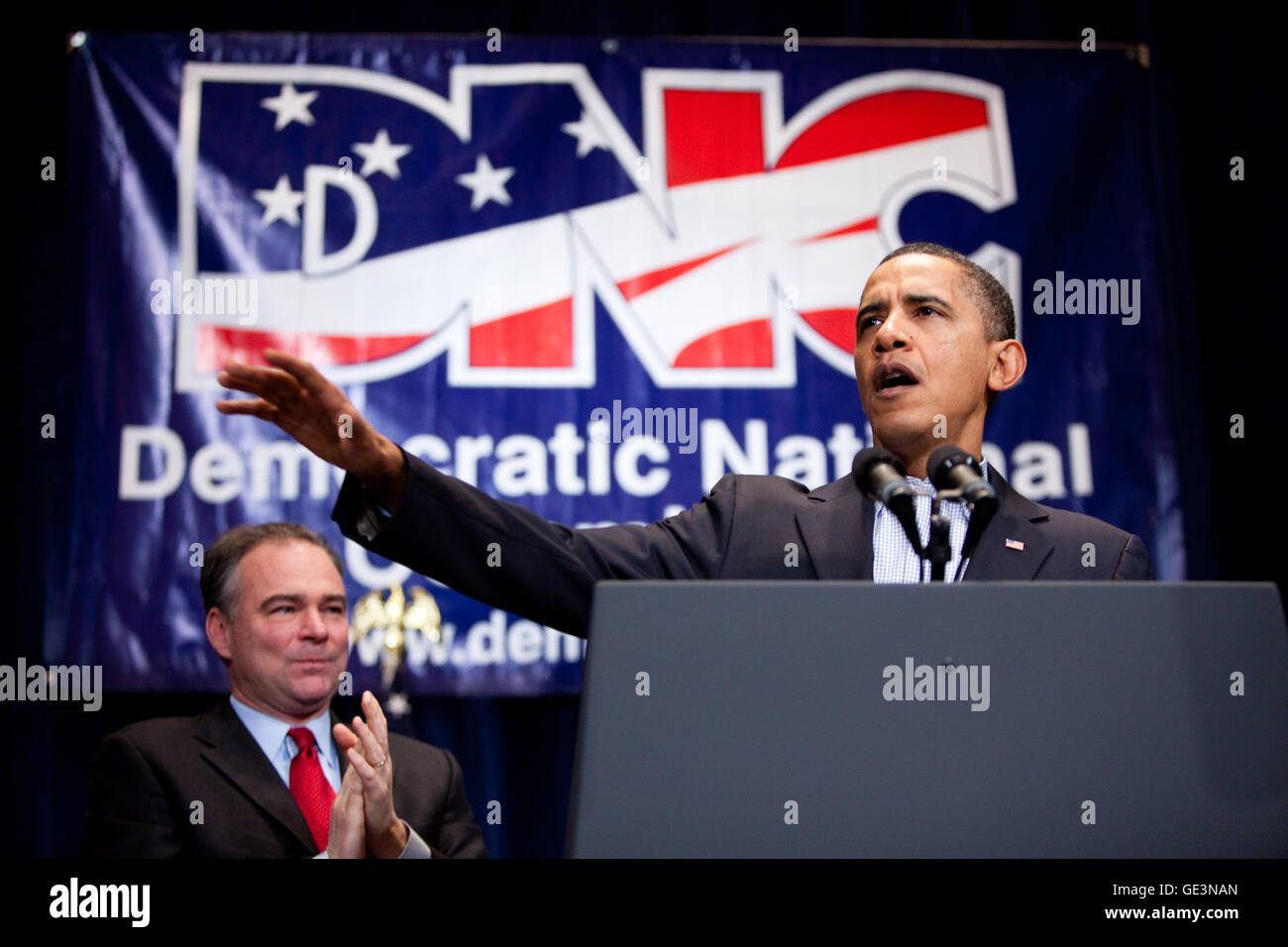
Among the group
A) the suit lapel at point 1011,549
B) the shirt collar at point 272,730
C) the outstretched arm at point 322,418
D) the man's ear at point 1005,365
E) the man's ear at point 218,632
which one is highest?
the man's ear at point 1005,365

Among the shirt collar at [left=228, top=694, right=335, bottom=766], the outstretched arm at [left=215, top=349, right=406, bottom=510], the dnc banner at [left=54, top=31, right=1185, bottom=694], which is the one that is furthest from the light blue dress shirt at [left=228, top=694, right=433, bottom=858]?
the outstretched arm at [left=215, top=349, right=406, bottom=510]

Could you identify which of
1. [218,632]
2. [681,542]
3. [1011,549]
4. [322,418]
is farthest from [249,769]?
[1011,549]

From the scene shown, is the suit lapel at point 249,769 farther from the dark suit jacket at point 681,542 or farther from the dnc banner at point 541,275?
the dark suit jacket at point 681,542

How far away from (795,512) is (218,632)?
1490 millimetres

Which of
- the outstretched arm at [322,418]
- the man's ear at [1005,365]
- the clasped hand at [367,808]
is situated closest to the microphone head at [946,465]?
the outstretched arm at [322,418]

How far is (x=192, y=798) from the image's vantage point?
225 centimetres

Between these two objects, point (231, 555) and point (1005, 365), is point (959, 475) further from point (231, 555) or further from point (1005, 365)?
point (231, 555)

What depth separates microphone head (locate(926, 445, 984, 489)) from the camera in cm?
126

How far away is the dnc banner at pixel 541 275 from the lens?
2.88 metres

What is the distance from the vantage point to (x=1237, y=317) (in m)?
3.20

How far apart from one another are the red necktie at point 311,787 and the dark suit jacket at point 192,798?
1.5 inches

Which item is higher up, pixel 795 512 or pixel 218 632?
pixel 795 512

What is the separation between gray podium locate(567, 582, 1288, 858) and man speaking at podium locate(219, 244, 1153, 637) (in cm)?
24
